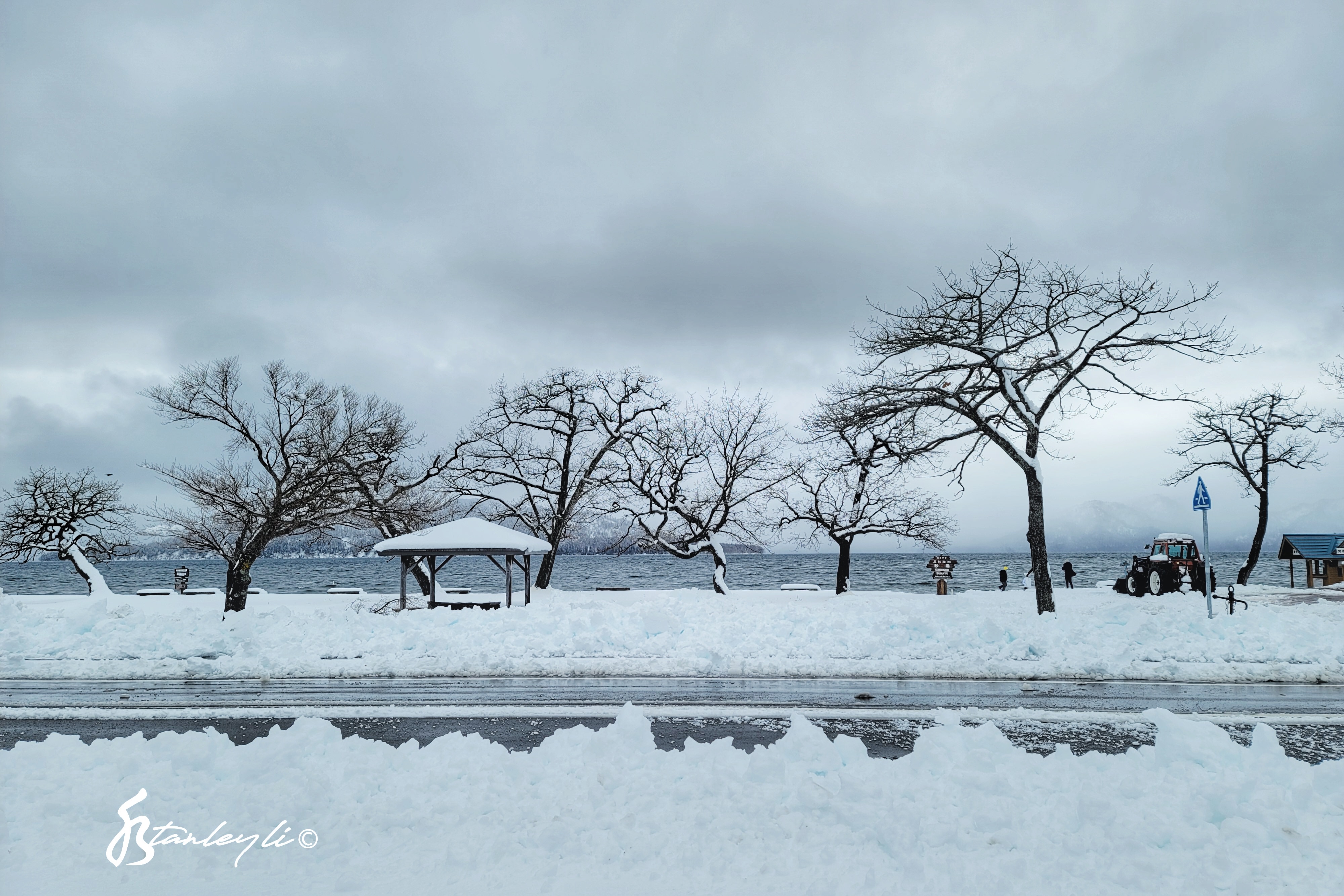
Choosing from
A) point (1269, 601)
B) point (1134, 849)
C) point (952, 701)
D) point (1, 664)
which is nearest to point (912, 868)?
point (1134, 849)

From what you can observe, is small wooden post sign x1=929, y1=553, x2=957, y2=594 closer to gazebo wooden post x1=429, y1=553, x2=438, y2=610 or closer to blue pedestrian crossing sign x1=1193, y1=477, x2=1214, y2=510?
blue pedestrian crossing sign x1=1193, y1=477, x2=1214, y2=510

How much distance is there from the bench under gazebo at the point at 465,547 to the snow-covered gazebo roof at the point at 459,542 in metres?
0.01

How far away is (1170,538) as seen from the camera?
33.1 metres

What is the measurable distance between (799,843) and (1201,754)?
3.52 metres

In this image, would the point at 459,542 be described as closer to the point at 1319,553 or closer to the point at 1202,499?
the point at 1202,499

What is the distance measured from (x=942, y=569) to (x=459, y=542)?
21587 mm

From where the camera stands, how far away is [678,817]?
479cm

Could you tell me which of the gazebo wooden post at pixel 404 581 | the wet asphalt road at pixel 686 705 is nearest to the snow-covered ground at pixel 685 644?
the wet asphalt road at pixel 686 705

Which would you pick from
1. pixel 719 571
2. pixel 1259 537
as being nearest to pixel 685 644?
pixel 719 571

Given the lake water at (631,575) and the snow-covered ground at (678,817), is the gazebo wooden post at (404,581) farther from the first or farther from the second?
the lake water at (631,575)

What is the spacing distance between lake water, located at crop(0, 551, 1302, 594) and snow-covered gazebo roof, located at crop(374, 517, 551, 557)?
23.7 metres

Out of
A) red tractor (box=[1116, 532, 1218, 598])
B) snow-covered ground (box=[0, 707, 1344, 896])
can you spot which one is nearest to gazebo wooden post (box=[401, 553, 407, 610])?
snow-covered ground (box=[0, 707, 1344, 896])

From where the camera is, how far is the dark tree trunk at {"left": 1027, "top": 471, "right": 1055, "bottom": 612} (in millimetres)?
18062

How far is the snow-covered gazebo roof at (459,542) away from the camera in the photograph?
69.4ft
